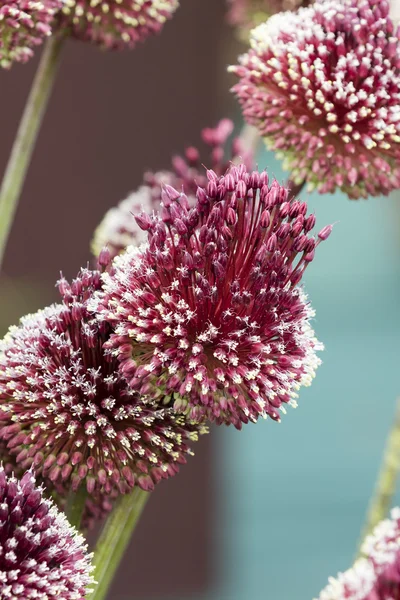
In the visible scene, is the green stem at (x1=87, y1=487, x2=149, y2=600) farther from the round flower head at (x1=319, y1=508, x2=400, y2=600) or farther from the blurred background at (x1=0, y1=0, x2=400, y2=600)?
the blurred background at (x1=0, y1=0, x2=400, y2=600)

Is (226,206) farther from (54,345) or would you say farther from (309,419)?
(309,419)

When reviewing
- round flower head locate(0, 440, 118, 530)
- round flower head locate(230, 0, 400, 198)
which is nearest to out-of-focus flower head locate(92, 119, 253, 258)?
round flower head locate(230, 0, 400, 198)

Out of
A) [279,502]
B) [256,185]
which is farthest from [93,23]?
[279,502]

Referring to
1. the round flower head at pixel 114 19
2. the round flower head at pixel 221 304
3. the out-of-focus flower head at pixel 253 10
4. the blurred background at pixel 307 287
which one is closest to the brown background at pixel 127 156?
the blurred background at pixel 307 287

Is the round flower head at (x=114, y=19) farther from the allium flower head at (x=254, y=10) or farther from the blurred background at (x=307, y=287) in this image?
the blurred background at (x=307, y=287)

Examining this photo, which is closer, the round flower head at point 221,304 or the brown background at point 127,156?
the round flower head at point 221,304

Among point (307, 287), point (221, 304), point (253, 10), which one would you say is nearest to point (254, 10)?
point (253, 10)
